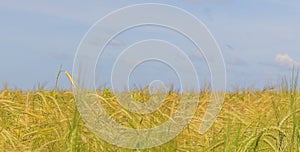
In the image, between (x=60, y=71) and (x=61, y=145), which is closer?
(x=61, y=145)

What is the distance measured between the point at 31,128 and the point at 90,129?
2.49ft

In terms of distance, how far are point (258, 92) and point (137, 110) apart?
852cm

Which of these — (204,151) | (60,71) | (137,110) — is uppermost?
(60,71)

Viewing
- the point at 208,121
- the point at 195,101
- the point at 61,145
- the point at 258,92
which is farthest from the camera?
the point at 258,92

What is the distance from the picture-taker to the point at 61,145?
4.25 m

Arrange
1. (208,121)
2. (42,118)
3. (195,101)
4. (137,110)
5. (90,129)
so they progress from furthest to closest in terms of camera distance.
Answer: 1. (195,101)
2. (208,121)
3. (137,110)
4. (42,118)
5. (90,129)

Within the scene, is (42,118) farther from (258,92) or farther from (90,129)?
(258,92)

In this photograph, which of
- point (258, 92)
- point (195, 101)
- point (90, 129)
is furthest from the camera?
point (258, 92)

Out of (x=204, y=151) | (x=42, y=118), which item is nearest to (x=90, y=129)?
(x=42, y=118)

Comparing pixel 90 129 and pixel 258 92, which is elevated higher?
pixel 258 92

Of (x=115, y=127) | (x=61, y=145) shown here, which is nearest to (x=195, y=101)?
(x=115, y=127)

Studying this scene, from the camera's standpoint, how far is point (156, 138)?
4285 millimetres

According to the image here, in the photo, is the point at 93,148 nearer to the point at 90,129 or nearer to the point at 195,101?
the point at 90,129

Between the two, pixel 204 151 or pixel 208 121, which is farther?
pixel 208 121
